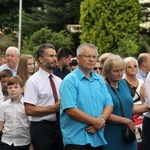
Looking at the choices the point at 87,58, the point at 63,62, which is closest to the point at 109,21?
the point at 63,62

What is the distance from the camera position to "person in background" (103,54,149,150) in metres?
7.24

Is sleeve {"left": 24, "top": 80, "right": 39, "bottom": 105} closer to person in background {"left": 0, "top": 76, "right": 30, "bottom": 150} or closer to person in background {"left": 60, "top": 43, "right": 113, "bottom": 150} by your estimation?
person in background {"left": 0, "top": 76, "right": 30, "bottom": 150}

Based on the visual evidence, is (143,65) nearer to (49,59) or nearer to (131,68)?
(131,68)

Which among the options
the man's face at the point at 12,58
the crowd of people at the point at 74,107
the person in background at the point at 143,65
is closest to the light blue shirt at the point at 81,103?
the crowd of people at the point at 74,107

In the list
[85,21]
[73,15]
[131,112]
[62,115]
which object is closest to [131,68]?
[131,112]

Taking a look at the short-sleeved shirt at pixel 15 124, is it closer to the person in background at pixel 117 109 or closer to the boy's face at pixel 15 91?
the boy's face at pixel 15 91

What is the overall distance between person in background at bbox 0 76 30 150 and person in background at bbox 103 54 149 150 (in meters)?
1.29

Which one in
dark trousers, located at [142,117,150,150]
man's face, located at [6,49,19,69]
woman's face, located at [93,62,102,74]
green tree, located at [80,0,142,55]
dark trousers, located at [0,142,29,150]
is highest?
green tree, located at [80,0,142,55]

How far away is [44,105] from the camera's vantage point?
7.60m

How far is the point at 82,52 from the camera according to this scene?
6930 mm

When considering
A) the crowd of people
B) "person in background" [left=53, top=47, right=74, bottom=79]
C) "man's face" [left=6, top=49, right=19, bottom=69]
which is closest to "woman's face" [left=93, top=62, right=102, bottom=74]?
"person in background" [left=53, top=47, right=74, bottom=79]

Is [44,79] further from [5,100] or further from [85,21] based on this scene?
[85,21]

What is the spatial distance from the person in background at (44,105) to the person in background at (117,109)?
734 mm

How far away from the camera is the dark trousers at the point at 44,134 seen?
763 centimetres
